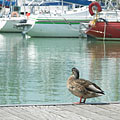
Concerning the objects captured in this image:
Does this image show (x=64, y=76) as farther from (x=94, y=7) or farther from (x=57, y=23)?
(x=57, y=23)

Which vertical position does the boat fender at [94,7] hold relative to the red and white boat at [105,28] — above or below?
above

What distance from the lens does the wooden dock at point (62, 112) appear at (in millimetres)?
7285

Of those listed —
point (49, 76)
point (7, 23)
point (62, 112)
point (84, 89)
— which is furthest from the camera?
point (7, 23)

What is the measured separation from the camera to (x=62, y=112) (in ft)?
25.0

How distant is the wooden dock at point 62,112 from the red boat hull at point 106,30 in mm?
27423

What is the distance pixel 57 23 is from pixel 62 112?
32.4m

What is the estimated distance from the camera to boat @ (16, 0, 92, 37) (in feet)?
130

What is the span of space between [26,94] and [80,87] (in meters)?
4.62

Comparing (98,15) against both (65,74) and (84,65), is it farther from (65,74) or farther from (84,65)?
(65,74)

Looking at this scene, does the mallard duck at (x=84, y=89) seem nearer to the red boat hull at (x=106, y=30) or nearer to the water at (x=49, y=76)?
the water at (x=49, y=76)

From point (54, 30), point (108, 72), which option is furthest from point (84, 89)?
point (54, 30)

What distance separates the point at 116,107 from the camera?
26.2 feet

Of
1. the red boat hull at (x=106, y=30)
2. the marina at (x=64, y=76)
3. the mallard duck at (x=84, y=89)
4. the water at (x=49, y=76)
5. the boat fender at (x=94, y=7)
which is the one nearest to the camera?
the marina at (x=64, y=76)

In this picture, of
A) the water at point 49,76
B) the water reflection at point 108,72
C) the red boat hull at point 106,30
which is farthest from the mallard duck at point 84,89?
the red boat hull at point 106,30
